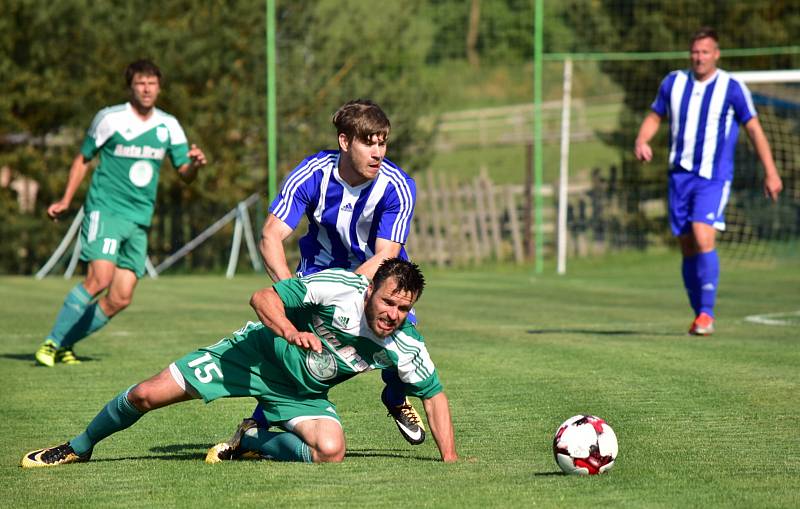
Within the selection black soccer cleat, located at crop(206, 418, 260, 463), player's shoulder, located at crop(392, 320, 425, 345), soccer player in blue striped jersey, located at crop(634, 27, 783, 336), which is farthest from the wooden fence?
player's shoulder, located at crop(392, 320, 425, 345)

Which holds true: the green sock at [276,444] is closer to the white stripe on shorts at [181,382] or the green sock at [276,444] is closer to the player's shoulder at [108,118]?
the white stripe on shorts at [181,382]

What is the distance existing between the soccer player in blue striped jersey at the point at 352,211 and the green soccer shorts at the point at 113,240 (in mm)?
3268

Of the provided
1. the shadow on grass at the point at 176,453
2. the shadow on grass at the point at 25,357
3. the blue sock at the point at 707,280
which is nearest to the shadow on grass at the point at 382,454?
the shadow on grass at the point at 176,453

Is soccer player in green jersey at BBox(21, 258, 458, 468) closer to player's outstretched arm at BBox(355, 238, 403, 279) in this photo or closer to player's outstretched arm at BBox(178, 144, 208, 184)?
player's outstretched arm at BBox(355, 238, 403, 279)

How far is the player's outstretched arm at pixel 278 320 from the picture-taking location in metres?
5.46

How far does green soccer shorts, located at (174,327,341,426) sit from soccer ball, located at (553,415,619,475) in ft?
3.58

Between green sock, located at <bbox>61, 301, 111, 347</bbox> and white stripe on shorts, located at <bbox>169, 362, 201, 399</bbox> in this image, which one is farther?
green sock, located at <bbox>61, 301, 111, 347</bbox>

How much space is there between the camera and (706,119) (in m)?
10.9

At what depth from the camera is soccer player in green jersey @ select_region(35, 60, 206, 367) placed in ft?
32.0

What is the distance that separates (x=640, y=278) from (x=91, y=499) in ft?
49.3

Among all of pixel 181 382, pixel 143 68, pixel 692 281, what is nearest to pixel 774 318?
pixel 692 281

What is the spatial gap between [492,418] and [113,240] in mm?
3827

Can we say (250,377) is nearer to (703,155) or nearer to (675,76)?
(703,155)

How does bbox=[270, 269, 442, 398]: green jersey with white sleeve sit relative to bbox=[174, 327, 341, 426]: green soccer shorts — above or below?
above
